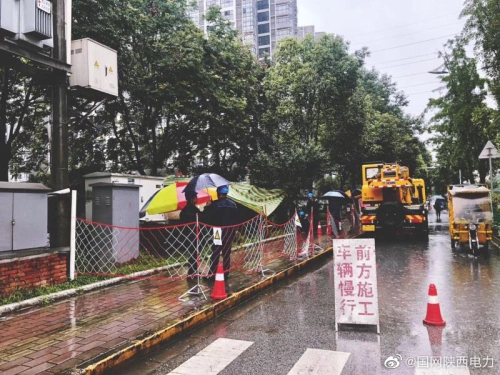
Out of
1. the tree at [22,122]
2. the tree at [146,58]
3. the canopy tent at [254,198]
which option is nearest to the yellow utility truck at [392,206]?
the canopy tent at [254,198]

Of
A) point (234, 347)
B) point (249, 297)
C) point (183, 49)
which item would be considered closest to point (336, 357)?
point (234, 347)

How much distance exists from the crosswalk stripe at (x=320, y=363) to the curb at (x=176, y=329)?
5.64 feet

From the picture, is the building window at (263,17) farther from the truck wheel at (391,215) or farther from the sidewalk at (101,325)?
the sidewalk at (101,325)

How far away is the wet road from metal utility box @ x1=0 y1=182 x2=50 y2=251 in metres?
3.27

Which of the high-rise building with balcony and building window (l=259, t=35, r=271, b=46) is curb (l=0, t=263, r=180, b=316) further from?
building window (l=259, t=35, r=271, b=46)

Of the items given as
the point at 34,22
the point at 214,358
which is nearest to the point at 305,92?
the point at 34,22

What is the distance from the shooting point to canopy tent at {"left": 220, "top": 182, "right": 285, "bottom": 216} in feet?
40.3

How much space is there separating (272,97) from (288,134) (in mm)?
2060

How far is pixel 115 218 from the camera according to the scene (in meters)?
8.11

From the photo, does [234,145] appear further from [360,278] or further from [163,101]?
[360,278]

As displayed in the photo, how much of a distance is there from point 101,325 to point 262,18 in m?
78.5

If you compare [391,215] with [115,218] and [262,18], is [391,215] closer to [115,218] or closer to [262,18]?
[115,218]

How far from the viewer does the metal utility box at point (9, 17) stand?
6.00 m

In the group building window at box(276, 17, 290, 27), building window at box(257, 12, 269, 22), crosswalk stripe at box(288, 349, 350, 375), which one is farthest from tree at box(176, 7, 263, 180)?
building window at box(257, 12, 269, 22)
